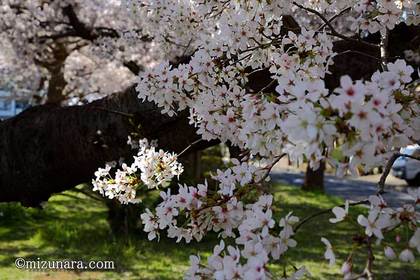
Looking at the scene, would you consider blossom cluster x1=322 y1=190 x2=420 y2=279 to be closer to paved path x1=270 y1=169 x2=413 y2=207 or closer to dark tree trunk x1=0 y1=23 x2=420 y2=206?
dark tree trunk x1=0 y1=23 x2=420 y2=206

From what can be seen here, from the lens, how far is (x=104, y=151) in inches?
149

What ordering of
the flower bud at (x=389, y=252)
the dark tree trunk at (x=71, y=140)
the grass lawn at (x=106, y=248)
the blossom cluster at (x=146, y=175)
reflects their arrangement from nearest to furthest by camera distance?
the flower bud at (x=389, y=252) < the blossom cluster at (x=146, y=175) < the dark tree trunk at (x=71, y=140) < the grass lawn at (x=106, y=248)

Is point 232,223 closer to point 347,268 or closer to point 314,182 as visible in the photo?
point 347,268

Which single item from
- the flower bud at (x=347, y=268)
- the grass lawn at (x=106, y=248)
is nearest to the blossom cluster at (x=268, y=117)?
the flower bud at (x=347, y=268)

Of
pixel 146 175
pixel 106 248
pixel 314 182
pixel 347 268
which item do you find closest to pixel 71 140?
pixel 146 175

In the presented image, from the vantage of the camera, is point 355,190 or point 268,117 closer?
point 268,117

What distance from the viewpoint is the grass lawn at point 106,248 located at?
6191 mm

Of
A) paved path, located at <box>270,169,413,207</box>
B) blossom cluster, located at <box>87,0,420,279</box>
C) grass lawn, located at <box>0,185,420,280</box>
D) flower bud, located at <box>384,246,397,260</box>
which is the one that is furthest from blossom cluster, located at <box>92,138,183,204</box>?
paved path, located at <box>270,169,413,207</box>

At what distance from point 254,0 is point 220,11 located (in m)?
0.52

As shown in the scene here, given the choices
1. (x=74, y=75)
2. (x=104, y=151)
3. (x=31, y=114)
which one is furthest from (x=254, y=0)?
(x=74, y=75)

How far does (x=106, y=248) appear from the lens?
7.18m

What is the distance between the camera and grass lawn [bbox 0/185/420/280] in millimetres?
6191

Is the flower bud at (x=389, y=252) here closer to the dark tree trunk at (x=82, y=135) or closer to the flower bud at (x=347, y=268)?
the flower bud at (x=347, y=268)

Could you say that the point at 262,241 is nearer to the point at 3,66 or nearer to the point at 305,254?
the point at 305,254
